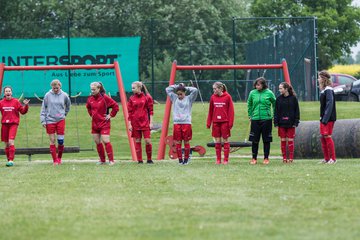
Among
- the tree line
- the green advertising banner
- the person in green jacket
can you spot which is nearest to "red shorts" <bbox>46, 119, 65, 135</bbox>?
the person in green jacket

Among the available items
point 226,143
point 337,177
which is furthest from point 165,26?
point 337,177

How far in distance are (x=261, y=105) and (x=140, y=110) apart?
2414mm

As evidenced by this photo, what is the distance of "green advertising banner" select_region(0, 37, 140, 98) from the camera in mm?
39344

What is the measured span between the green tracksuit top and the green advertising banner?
742 inches

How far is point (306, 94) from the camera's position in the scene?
40.8m

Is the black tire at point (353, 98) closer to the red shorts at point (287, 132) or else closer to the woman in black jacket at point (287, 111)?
the red shorts at point (287, 132)

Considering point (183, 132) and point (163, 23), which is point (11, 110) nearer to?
point (183, 132)

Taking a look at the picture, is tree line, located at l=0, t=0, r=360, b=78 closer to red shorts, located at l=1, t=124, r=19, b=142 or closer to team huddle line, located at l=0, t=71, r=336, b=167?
red shorts, located at l=1, t=124, r=19, b=142

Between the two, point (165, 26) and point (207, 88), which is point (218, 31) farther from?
point (207, 88)

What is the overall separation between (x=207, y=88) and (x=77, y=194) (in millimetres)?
38646

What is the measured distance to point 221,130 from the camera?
20.8 metres

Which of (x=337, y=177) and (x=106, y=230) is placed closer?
(x=106, y=230)

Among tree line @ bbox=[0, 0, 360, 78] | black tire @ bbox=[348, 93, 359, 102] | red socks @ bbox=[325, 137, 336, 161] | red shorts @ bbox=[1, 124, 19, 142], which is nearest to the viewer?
red socks @ bbox=[325, 137, 336, 161]

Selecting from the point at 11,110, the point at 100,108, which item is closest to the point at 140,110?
the point at 100,108
